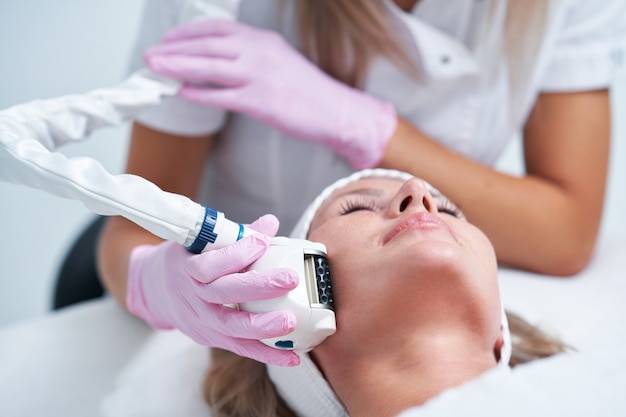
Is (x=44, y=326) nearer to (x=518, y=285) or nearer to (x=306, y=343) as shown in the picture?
(x=306, y=343)

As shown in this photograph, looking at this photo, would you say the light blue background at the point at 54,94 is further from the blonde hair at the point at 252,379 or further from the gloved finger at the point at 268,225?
the gloved finger at the point at 268,225

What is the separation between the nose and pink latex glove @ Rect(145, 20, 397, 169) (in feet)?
0.85

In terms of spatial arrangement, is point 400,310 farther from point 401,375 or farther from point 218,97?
point 218,97

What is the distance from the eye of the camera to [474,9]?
1.16 m

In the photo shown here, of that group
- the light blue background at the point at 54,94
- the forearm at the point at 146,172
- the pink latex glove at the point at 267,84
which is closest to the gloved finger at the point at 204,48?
the pink latex glove at the point at 267,84

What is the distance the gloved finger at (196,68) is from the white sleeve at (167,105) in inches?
2.5

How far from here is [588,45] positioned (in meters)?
1.18

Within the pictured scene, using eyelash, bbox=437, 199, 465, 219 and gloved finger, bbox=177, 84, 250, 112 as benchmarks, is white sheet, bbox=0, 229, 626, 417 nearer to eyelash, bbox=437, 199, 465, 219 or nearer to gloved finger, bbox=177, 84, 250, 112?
eyelash, bbox=437, 199, 465, 219

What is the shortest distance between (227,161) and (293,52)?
0.80 feet

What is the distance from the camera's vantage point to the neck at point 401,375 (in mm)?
738

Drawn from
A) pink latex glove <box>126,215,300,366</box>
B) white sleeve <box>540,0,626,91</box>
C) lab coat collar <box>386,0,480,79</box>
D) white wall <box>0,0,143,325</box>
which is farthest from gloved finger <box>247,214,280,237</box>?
white wall <box>0,0,143,325</box>

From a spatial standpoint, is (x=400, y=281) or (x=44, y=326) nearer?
(x=400, y=281)

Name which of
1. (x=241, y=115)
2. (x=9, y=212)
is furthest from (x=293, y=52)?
(x=9, y=212)

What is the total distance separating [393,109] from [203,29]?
0.32 m
